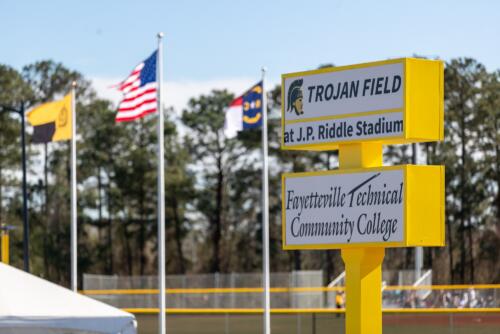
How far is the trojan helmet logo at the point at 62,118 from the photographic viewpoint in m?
37.3

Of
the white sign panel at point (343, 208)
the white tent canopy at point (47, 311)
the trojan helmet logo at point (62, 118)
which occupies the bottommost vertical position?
the white tent canopy at point (47, 311)

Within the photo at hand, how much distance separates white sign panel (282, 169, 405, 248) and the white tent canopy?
325 centimetres

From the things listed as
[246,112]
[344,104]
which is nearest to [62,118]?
[246,112]

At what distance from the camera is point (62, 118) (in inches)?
1474

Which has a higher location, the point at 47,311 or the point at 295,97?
the point at 295,97

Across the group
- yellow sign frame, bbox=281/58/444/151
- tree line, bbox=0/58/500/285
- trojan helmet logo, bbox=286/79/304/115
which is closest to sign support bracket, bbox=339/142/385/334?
yellow sign frame, bbox=281/58/444/151

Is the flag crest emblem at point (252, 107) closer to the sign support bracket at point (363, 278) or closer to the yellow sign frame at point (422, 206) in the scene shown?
the sign support bracket at point (363, 278)

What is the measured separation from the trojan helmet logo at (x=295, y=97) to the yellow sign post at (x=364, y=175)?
0.6 inches

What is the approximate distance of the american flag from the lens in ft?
110

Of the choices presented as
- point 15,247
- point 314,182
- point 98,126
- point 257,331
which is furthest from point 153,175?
point 314,182

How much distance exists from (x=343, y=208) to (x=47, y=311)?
16.8ft

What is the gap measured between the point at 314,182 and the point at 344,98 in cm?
152

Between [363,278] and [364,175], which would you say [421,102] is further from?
[363,278]

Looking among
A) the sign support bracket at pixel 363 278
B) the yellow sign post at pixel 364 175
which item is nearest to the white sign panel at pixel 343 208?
the yellow sign post at pixel 364 175
